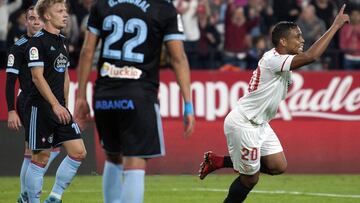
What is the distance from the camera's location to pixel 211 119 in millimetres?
17891

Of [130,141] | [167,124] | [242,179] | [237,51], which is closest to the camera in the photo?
[130,141]

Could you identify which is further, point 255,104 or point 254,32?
point 254,32

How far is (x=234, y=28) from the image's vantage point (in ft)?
66.5

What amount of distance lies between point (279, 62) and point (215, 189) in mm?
4087

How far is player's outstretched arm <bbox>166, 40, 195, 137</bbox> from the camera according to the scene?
850 cm

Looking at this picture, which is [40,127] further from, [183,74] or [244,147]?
[183,74]

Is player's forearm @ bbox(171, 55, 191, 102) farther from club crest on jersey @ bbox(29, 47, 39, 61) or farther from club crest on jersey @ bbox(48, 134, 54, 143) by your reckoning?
club crest on jersey @ bbox(48, 134, 54, 143)

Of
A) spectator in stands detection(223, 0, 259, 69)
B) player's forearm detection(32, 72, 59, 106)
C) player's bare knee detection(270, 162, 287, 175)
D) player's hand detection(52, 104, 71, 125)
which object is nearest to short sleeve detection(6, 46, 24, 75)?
player's forearm detection(32, 72, 59, 106)

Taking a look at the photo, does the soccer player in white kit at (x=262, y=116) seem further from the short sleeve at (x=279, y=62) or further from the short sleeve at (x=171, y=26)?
the short sleeve at (x=171, y=26)

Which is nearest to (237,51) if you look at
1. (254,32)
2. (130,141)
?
(254,32)

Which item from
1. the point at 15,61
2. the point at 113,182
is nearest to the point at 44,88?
the point at 15,61

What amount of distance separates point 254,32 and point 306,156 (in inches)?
139

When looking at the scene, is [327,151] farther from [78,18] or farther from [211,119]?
[78,18]

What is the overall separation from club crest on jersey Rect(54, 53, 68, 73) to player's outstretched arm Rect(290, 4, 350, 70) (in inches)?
96.0
